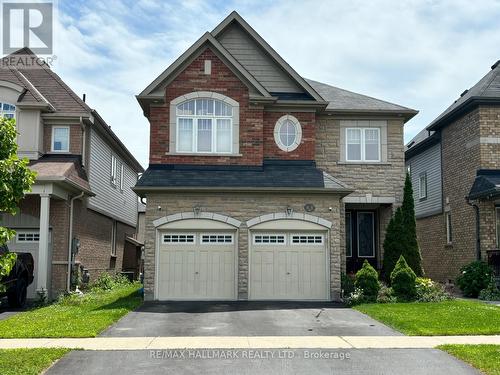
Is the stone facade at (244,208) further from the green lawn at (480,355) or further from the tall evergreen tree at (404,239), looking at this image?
the green lawn at (480,355)

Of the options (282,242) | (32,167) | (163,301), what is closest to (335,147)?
(282,242)

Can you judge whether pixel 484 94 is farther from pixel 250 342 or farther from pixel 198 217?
pixel 250 342

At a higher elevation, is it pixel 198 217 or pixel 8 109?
pixel 8 109

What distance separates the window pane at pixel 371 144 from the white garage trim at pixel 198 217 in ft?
21.0

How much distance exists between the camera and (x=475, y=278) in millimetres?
20406

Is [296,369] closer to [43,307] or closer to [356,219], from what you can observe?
[43,307]

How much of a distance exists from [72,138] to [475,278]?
15.4 meters

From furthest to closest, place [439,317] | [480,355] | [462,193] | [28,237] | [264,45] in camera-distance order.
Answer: [462,193]
[264,45]
[28,237]
[439,317]
[480,355]

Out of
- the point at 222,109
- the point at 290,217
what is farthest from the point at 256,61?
the point at 290,217

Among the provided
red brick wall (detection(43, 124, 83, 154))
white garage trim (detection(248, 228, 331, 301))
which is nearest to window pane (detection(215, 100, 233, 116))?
white garage trim (detection(248, 228, 331, 301))

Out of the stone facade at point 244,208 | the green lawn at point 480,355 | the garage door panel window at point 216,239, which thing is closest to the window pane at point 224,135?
the stone facade at point 244,208

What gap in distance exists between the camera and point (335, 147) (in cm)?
2234

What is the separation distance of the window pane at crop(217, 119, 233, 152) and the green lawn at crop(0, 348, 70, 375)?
35.1 ft

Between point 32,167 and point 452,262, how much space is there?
55.6 ft
